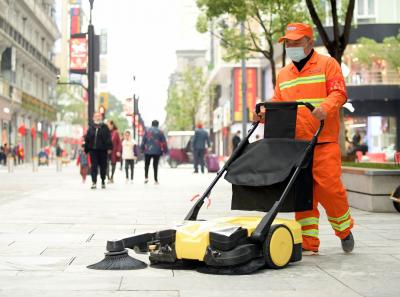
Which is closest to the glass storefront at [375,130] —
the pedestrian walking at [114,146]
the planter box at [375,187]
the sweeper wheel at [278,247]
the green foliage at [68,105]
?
the pedestrian walking at [114,146]

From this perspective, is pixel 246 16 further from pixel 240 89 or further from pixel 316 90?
pixel 240 89

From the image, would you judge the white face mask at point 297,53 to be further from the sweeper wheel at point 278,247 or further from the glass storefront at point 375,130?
the glass storefront at point 375,130

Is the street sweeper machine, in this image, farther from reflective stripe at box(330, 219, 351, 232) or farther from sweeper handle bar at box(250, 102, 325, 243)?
reflective stripe at box(330, 219, 351, 232)

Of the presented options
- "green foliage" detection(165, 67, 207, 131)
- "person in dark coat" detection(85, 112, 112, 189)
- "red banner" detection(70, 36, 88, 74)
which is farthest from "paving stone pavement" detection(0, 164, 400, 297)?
"green foliage" detection(165, 67, 207, 131)

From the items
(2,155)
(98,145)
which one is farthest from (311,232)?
(2,155)

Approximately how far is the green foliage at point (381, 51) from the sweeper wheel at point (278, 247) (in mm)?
35635

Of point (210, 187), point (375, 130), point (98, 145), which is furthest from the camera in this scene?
point (375, 130)

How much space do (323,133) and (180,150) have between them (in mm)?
33841

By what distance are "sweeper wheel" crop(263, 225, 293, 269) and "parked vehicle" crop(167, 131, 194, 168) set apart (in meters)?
34.0

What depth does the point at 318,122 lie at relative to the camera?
5.88 metres

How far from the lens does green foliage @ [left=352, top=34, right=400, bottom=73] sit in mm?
39347

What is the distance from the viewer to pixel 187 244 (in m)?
5.15

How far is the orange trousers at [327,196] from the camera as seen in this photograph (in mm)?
5703

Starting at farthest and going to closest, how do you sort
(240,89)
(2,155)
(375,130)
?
1. (240,89)
2. (2,155)
3. (375,130)
